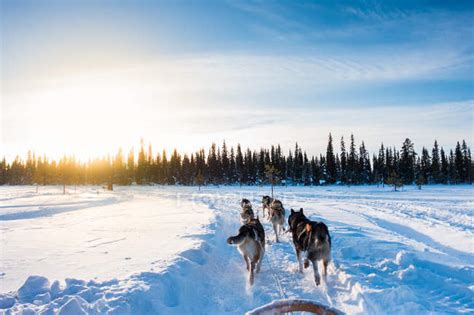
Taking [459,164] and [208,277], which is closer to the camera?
[208,277]

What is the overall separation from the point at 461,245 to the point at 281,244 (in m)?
5.52

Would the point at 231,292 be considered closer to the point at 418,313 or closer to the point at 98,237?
the point at 418,313

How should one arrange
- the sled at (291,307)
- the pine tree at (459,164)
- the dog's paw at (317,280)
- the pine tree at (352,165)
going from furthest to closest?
1. the pine tree at (459,164)
2. the pine tree at (352,165)
3. the dog's paw at (317,280)
4. the sled at (291,307)

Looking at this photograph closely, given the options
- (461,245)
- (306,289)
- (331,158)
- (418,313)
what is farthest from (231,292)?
(331,158)

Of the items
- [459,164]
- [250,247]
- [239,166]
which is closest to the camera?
[250,247]

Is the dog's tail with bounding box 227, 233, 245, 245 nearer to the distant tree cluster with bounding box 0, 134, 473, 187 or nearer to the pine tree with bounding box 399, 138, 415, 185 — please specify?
the distant tree cluster with bounding box 0, 134, 473, 187

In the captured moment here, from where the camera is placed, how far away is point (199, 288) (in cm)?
684

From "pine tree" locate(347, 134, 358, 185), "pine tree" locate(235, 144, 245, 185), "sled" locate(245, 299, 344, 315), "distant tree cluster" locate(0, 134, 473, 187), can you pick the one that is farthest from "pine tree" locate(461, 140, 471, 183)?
"sled" locate(245, 299, 344, 315)

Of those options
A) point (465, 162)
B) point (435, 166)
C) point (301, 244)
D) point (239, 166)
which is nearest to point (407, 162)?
point (435, 166)

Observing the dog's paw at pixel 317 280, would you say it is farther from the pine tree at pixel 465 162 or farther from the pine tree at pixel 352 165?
the pine tree at pixel 465 162

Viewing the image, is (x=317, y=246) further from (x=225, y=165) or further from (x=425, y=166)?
(x=425, y=166)

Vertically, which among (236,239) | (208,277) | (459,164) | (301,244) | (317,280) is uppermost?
(459,164)

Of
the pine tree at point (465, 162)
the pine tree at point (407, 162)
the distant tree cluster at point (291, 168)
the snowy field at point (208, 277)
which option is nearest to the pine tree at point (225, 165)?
the distant tree cluster at point (291, 168)

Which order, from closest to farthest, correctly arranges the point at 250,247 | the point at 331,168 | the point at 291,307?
the point at 291,307 → the point at 250,247 → the point at 331,168
